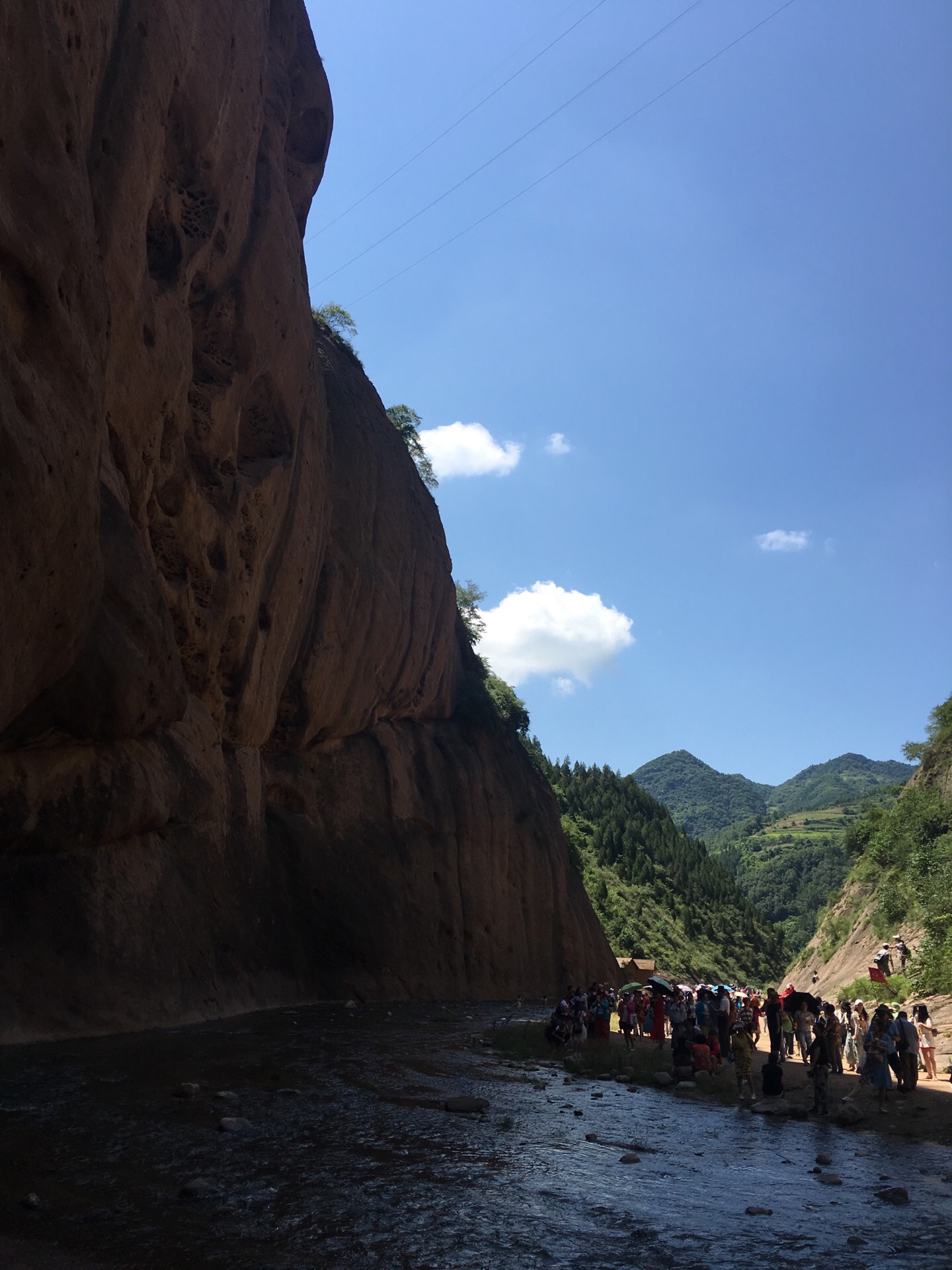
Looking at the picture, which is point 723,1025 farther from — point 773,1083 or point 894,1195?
point 894,1195

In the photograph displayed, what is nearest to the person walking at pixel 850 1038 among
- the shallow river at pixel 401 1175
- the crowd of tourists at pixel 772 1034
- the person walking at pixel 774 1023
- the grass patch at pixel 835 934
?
the crowd of tourists at pixel 772 1034

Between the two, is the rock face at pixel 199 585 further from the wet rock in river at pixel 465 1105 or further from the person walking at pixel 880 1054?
the person walking at pixel 880 1054

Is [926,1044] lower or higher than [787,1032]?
higher

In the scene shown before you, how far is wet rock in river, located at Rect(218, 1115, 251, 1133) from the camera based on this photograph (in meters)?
9.10

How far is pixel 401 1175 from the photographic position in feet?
26.7

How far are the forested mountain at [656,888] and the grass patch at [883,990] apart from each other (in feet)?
135

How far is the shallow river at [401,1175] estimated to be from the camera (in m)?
6.32

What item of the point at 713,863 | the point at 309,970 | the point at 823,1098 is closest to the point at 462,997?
the point at 309,970

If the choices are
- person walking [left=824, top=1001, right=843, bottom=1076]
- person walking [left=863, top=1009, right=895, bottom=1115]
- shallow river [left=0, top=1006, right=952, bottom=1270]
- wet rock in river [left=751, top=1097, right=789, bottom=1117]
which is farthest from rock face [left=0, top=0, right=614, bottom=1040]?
person walking [left=863, top=1009, right=895, bottom=1115]

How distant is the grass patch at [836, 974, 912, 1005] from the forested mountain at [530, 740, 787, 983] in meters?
41.1

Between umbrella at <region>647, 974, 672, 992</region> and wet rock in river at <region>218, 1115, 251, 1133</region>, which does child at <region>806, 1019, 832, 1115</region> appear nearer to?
wet rock in river at <region>218, 1115, 251, 1133</region>

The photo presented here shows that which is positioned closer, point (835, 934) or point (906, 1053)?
point (906, 1053)

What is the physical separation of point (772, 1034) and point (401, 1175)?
12.1 meters

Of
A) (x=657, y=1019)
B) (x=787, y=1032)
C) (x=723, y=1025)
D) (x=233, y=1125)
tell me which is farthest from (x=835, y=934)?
(x=233, y=1125)
